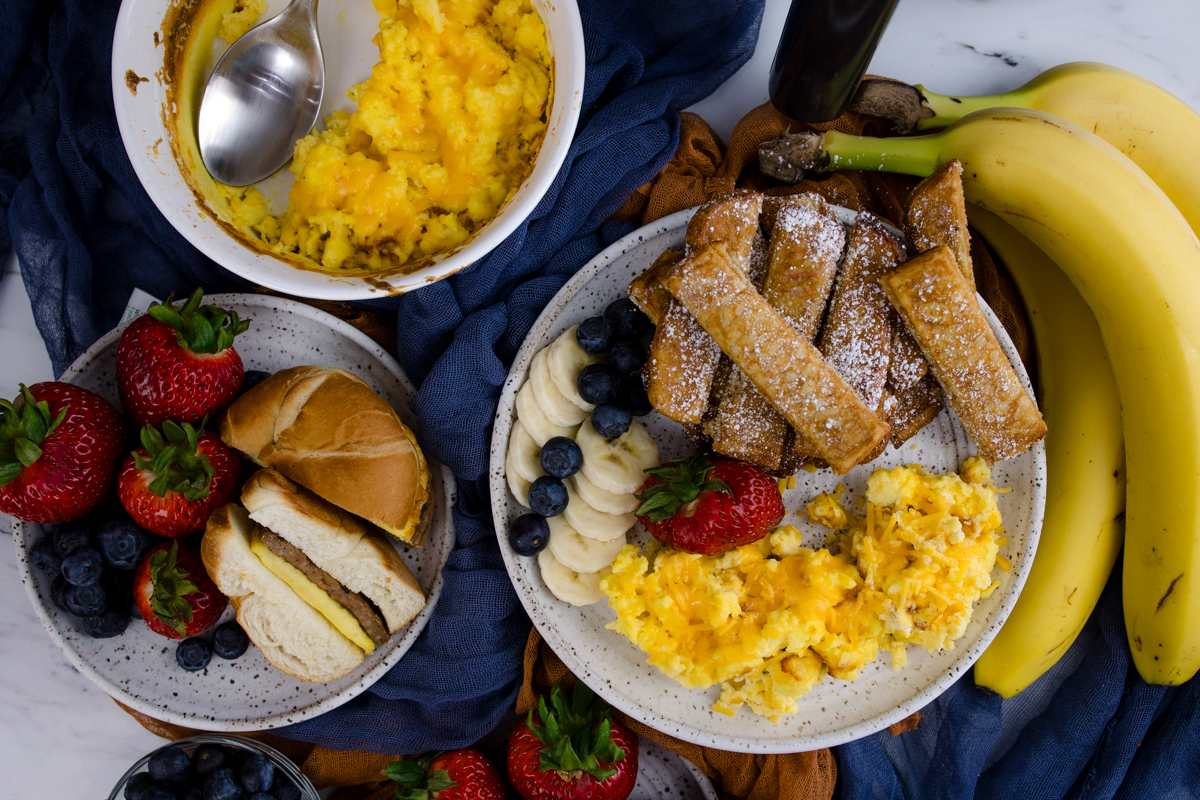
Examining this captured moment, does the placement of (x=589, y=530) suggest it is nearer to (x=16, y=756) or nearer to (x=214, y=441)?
(x=214, y=441)

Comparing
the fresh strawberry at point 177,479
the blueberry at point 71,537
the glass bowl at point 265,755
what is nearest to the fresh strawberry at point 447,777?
the glass bowl at point 265,755

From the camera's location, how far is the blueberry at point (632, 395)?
1.84 m

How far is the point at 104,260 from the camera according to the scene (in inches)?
80.7

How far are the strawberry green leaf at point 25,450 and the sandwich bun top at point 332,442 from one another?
37 cm

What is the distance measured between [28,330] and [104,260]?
0.31 m

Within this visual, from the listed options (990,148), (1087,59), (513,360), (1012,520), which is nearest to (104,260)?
(513,360)

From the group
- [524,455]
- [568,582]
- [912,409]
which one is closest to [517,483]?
[524,455]

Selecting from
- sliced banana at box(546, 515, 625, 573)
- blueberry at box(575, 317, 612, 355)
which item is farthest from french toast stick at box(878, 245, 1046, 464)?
sliced banana at box(546, 515, 625, 573)

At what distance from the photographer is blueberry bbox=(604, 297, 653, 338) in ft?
6.07

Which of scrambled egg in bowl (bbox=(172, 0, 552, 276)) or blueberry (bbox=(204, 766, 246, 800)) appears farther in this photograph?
blueberry (bbox=(204, 766, 246, 800))

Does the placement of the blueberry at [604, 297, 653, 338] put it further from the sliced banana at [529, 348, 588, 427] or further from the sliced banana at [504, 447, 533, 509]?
the sliced banana at [504, 447, 533, 509]

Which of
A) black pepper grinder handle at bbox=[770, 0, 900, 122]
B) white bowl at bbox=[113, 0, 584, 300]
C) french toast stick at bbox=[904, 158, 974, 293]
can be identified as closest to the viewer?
black pepper grinder handle at bbox=[770, 0, 900, 122]

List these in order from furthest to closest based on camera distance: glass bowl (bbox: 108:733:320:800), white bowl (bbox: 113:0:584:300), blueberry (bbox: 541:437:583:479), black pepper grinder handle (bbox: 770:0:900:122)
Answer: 1. glass bowl (bbox: 108:733:320:800)
2. blueberry (bbox: 541:437:583:479)
3. white bowl (bbox: 113:0:584:300)
4. black pepper grinder handle (bbox: 770:0:900:122)

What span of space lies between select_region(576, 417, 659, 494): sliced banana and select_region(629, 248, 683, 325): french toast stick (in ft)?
0.95
